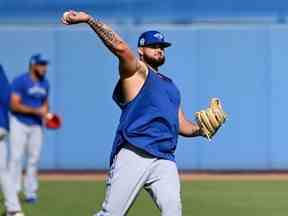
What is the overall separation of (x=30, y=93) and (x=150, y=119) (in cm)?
533

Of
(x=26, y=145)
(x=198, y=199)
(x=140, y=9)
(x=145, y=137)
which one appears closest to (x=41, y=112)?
(x=26, y=145)

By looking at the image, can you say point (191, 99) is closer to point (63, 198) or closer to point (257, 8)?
point (257, 8)

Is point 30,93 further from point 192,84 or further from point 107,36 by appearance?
point 192,84

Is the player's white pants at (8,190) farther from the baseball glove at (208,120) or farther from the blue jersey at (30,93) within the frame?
the baseball glove at (208,120)

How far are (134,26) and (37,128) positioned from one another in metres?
5.84

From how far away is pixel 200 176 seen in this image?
655 inches

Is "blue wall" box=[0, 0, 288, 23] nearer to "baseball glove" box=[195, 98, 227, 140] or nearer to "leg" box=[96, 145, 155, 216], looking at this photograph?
"baseball glove" box=[195, 98, 227, 140]

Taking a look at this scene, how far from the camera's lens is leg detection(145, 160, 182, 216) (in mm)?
7125

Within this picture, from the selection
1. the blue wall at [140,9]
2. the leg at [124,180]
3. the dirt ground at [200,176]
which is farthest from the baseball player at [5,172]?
the blue wall at [140,9]

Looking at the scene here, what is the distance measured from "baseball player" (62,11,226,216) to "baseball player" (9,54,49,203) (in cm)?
494

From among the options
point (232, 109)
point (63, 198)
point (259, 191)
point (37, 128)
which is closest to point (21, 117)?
Answer: point (37, 128)

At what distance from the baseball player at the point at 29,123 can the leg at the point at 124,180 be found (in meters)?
4.95

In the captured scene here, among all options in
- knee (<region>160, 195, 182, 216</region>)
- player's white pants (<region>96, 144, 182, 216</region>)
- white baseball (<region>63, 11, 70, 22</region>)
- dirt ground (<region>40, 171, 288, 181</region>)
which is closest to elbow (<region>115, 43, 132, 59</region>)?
white baseball (<region>63, 11, 70, 22</region>)

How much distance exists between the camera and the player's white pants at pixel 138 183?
7.12 metres
